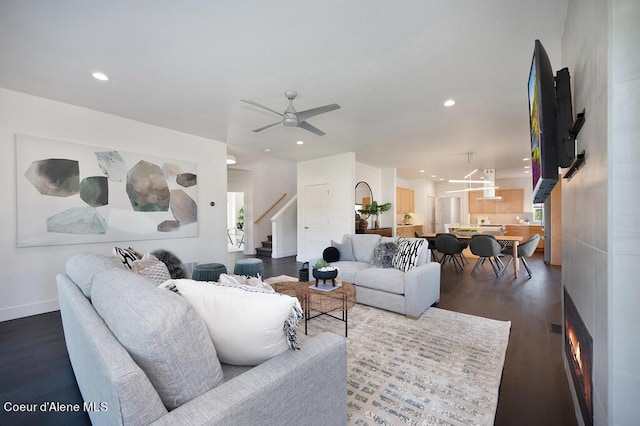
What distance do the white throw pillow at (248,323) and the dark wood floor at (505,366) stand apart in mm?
1305

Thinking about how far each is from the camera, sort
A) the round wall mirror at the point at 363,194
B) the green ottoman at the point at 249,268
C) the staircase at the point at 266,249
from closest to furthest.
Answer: the green ottoman at the point at 249,268 < the round wall mirror at the point at 363,194 < the staircase at the point at 266,249

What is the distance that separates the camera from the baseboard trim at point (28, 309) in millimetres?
3031

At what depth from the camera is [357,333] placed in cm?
262

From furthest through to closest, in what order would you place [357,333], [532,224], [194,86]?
1. [532,224]
2. [194,86]
3. [357,333]

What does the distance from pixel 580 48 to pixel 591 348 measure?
156 centimetres

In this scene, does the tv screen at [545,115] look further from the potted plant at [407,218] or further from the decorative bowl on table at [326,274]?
the potted plant at [407,218]

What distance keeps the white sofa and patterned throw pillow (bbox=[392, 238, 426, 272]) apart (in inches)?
2.3

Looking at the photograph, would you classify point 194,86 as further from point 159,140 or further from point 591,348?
point 591,348

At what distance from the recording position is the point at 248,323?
106 centimetres

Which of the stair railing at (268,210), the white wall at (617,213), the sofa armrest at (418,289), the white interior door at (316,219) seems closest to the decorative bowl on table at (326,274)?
the sofa armrest at (418,289)

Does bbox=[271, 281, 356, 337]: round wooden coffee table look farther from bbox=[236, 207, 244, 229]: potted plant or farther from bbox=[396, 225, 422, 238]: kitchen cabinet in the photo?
bbox=[236, 207, 244, 229]: potted plant

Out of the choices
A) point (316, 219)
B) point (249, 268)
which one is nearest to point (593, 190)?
point (249, 268)

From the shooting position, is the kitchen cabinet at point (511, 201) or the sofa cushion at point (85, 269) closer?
the sofa cushion at point (85, 269)

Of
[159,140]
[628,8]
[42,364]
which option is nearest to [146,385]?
[628,8]
